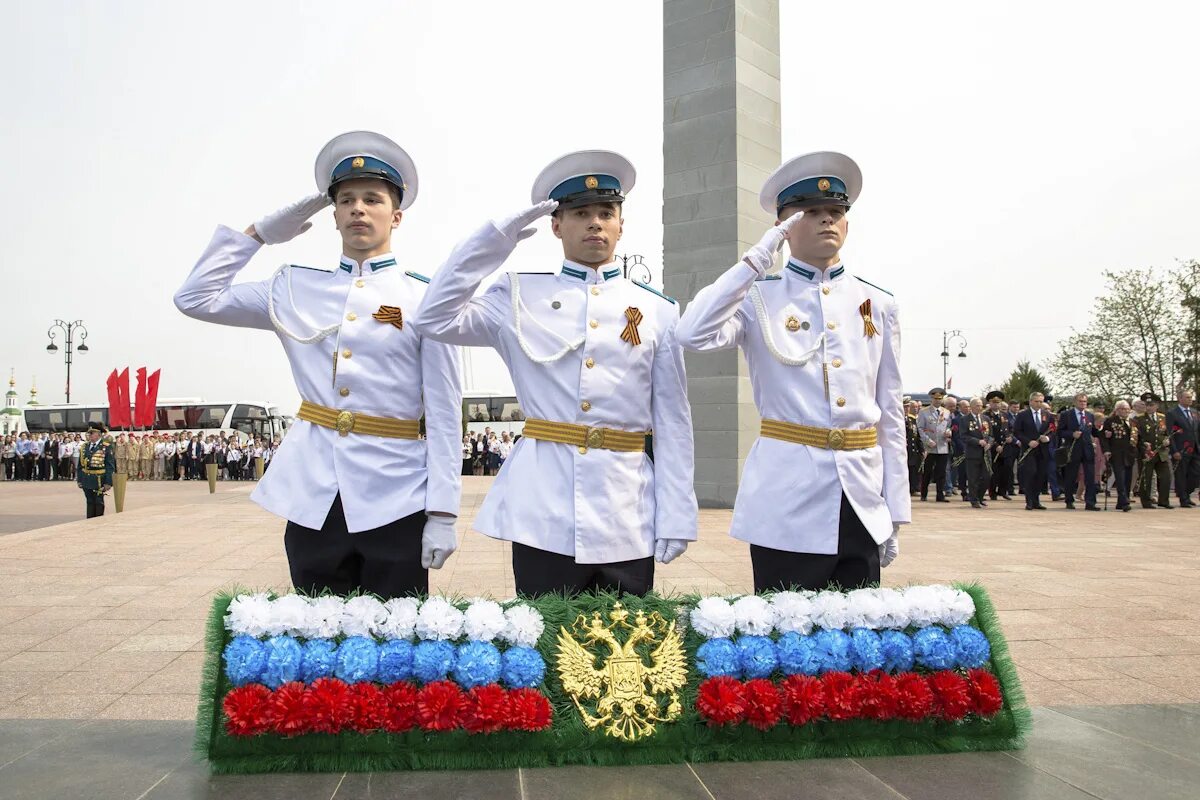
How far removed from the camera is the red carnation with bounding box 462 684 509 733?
9.37 feet

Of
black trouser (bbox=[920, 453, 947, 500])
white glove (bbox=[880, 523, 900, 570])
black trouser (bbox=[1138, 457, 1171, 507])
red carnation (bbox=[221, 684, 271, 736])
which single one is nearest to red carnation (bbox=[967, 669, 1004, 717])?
white glove (bbox=[880, 523, 900, 570])

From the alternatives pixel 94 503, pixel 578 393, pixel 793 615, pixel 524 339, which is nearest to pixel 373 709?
pixel 578 393

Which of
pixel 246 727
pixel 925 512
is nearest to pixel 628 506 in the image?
pixel 246 727

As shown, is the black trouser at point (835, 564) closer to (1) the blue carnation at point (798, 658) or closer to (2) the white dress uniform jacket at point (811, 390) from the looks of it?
(2) the white dress uniform jacket at point (811, 390)

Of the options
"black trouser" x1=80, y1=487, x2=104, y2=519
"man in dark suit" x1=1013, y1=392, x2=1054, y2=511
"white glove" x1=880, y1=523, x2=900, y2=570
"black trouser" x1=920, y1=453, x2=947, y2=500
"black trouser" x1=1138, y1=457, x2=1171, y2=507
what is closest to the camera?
"white glove" x1=880, y1=523, x2=900, y2=570

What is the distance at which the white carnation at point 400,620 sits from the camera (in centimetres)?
301

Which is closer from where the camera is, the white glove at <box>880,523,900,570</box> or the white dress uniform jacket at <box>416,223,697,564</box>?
the white dress uniform jacket at <box>416,223,697,564</box>

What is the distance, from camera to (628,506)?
3.15 metres

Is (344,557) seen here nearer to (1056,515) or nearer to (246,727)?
(246,727)

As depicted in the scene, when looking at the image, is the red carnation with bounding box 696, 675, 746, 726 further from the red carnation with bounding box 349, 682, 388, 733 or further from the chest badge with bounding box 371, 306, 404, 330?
the chest badge with bounding box 371, 306, 404, 330

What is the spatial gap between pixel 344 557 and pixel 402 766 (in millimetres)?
742

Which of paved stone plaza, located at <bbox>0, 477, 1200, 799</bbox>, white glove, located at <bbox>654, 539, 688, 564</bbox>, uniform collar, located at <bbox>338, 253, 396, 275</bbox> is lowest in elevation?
paved stone plaza, located at <bbox>0, 477, 1200, 799</bbox>

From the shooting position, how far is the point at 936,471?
54.2 feet

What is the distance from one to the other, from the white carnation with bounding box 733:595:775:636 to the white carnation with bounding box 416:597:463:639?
0.96 m
